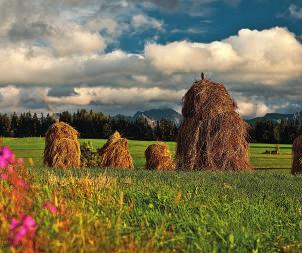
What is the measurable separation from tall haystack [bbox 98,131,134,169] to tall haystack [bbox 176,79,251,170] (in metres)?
10.1

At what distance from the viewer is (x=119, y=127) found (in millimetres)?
121625

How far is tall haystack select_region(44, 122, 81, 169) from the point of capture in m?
25.2

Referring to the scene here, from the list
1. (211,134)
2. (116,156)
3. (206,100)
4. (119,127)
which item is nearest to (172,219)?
(211,134)

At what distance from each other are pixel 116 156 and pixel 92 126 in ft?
304

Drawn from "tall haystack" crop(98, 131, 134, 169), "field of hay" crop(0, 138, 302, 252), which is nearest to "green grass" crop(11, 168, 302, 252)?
"field of hay" crop(0, 138, 302, 252)

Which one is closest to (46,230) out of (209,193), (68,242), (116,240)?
(68,242)

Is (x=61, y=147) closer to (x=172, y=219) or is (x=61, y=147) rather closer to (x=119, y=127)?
(x=172, y=219)

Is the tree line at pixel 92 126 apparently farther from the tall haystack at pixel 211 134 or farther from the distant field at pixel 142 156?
the tall haystack at pixel 211 134

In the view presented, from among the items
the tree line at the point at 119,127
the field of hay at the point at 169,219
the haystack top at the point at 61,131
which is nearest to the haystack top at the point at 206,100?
the haystack top at the point at 61,131

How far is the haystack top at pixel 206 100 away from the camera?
20641 mm

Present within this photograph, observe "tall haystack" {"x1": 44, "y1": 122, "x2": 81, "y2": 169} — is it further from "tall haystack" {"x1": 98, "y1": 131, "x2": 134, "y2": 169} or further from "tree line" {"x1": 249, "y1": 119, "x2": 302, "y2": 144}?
"tree line" {"x1": 249, "y1": 119, "x2": 302, "y2": 144}

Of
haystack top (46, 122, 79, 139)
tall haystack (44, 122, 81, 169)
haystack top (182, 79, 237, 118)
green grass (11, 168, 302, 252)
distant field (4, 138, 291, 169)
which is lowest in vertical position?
distant field (4, 138, 291, 169)

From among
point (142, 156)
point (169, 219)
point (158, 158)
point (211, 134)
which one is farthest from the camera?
point (142, 156)

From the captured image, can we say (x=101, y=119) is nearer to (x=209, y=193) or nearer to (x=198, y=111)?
(x=198, y=111)
